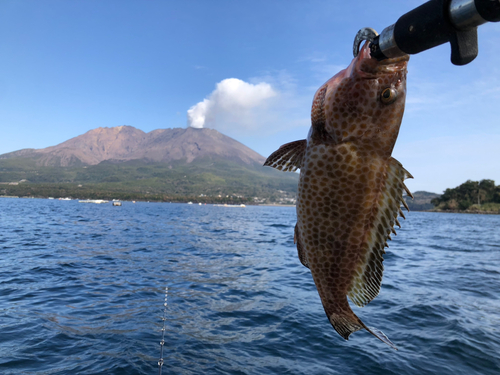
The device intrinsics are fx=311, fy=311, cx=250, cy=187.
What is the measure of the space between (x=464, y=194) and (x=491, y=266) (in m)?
148

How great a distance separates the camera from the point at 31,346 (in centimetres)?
879

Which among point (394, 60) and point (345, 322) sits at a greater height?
point (394, 60)

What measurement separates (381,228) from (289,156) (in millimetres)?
870

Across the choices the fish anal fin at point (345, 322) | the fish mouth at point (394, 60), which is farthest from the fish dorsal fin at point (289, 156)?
the fish anal fin at point (345, 322)

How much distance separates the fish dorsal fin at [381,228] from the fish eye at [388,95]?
1.25 ft

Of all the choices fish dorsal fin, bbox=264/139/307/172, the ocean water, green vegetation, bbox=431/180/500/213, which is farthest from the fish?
green vegetation, bbox=431/180/500/213

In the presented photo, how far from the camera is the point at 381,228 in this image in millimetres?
2102

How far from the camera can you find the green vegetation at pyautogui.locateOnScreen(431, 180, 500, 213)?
133625mm

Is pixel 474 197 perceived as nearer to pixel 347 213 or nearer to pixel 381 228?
pixel 381 228

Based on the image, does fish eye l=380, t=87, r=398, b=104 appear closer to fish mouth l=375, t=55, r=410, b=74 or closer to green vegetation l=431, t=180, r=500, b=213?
fish mouth l=375, t=55, r=410, b=74

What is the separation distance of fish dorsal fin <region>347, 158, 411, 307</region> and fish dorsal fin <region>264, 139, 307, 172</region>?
63 centimetres

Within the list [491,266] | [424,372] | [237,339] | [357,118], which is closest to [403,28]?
[357,118]

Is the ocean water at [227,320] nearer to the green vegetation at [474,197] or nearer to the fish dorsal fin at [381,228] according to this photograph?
the fish dorsal fin at [381,228]

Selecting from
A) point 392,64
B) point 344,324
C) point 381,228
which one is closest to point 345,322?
point 344,324
